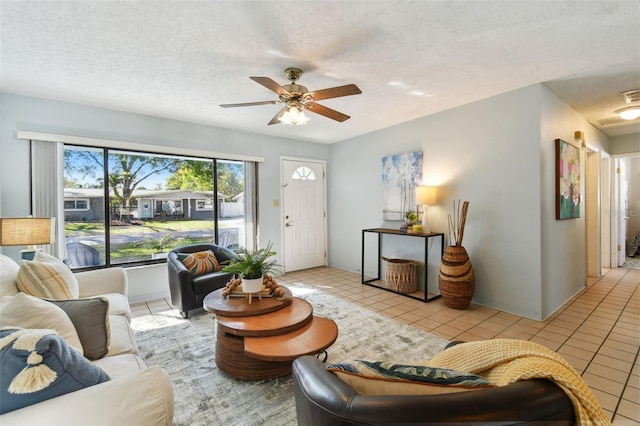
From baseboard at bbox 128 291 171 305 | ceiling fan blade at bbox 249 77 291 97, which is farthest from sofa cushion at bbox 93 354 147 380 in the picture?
baseboard at bbox 128 291 171 305

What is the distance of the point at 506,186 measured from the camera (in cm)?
317

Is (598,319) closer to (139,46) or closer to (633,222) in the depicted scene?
(139,46)

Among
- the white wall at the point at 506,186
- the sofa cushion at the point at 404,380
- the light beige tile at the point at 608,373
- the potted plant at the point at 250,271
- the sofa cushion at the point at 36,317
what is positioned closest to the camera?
the sofa cushion at the point at 404,380

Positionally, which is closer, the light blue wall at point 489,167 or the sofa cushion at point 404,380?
the sofa cushion at point 404,380

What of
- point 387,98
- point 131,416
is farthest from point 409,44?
point 131,416

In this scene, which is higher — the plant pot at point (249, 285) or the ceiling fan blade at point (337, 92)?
the ceiling fan blade at point (337, 92)

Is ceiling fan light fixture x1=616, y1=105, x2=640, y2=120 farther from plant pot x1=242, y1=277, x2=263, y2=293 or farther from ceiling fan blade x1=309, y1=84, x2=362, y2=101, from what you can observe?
plant pot x1=242, y1=277, x2=263, y2=293

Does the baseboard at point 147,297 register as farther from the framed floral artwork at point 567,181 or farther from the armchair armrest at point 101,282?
the framed floral artwork at point 567,181

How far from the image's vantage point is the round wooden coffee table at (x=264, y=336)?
1785 millimetres

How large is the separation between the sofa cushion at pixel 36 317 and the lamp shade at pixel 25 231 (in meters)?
1.36

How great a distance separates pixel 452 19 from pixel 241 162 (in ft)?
11.8

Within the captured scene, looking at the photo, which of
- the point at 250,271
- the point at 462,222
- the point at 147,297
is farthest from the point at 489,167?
the point at 147,297

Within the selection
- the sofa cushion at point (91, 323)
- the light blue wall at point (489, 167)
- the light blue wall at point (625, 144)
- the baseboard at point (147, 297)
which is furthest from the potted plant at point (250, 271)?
the light blue wall at point (625, 144)

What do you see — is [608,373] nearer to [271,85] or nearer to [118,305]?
[271,85]
